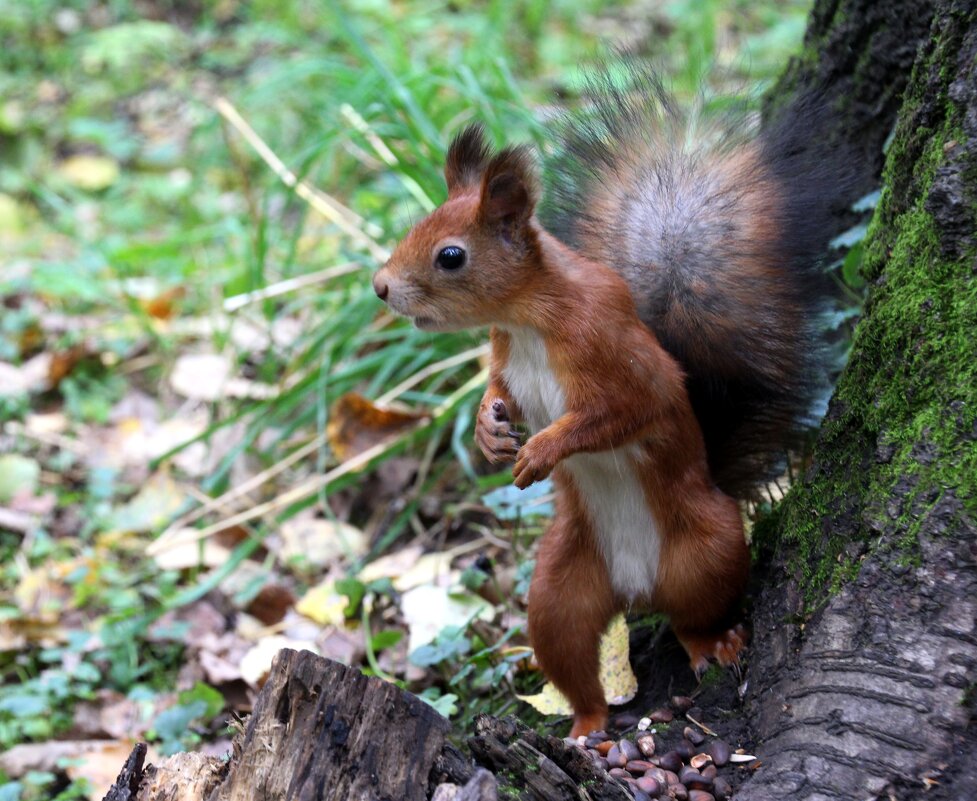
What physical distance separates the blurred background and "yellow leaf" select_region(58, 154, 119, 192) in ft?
0.06

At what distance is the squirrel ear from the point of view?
1749 mm

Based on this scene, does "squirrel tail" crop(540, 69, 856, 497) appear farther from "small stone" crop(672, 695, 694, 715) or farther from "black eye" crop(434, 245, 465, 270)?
"small stone" crop(672, 695, 694, 715)

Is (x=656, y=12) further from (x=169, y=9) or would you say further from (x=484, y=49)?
(x=169, y=9)

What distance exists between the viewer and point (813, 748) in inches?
54.2

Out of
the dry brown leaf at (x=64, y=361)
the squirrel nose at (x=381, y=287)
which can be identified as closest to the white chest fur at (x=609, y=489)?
the squirrel nose at (x=381, y=287)

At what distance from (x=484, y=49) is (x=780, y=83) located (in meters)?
1.76

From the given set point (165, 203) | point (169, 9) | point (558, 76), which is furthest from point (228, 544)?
point (169, 9)

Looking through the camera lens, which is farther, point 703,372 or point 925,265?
point 703,372

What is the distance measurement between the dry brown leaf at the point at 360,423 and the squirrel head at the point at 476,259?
1.29m

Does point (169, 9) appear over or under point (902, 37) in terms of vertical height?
over

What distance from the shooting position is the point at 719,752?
1.54 metres

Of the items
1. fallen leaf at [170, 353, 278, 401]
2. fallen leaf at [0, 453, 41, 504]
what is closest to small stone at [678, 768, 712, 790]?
fallen leaf at [170, 353, 278, 401]

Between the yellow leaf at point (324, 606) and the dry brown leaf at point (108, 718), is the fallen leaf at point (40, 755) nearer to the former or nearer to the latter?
the dry brown leaf at point (108, 718)

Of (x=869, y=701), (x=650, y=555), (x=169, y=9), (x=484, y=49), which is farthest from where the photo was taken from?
(x=169, y=9)
